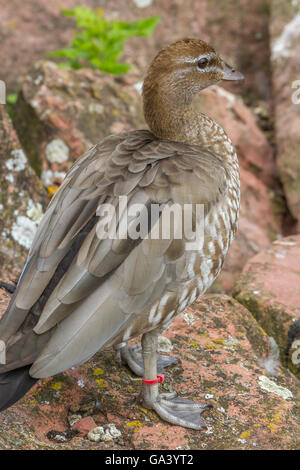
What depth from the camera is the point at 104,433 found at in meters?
3.05

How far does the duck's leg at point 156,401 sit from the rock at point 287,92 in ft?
9.43

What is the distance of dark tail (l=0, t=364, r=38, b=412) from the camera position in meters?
2.75

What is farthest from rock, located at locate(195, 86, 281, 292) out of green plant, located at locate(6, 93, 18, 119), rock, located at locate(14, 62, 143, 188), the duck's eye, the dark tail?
the dark tail

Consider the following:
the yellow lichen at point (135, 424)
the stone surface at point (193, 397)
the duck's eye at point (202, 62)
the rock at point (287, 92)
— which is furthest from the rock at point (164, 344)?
the rock at point (287, 92)

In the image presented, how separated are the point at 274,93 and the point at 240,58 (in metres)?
0.93

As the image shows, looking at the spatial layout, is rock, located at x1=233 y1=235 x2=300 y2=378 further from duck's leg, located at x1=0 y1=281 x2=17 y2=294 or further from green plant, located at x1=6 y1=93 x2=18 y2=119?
green plant, located at x1=6 y1=93 x2=18 y2=119

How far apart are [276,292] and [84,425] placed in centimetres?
176

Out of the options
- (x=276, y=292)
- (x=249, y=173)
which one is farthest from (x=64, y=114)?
(x=276, y=292)

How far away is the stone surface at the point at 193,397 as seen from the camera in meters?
3.04

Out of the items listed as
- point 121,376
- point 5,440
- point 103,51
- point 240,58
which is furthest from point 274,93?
point 5,440

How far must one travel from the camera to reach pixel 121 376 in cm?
355

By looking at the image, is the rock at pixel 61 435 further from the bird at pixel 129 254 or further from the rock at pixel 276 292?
the rock at pixel 276 292

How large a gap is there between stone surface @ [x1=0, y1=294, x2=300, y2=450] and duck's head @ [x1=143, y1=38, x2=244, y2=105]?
1.41m

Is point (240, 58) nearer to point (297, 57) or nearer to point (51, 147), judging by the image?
point (297, 57)
